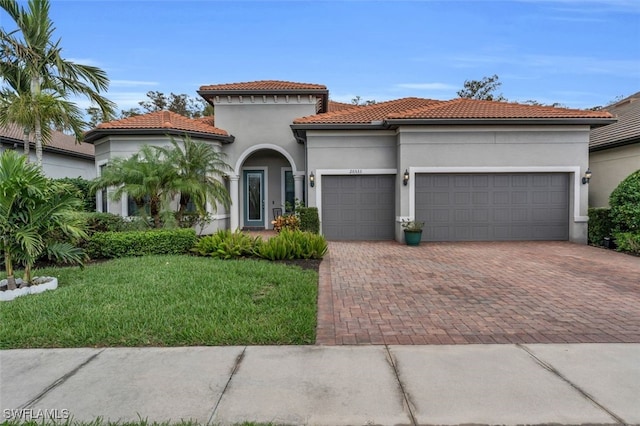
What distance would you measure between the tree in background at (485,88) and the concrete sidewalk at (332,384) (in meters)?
29.5

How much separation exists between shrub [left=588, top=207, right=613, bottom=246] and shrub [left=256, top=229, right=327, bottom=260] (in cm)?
893

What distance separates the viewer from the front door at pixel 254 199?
619 inches

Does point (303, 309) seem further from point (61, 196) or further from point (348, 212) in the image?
point (348, 212)

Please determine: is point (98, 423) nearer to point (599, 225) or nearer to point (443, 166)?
point (443, 166)

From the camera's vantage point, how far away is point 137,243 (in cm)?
889

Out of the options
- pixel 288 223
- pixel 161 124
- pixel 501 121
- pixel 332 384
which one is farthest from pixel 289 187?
pixel 332 384

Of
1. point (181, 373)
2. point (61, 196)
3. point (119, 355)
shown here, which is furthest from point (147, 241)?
point (181, 373)

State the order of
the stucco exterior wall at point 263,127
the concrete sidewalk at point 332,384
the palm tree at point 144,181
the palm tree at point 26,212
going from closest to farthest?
the concrete sidewalk at point 332,384 < the palm tree at point 26,212 < the palm tree at point 144,181 < the stucco exterior wall at point 263,127

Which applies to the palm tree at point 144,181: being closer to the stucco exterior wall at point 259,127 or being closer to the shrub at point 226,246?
the shrub at point 226,246

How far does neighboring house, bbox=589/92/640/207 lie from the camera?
11.5 metres

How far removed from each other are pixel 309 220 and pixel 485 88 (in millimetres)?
24860

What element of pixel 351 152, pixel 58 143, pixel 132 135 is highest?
pixel 58 143

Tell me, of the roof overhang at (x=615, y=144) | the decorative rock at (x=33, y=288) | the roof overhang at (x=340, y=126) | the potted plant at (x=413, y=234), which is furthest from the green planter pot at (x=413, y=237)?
the decorative rock at (x=33, y=288)

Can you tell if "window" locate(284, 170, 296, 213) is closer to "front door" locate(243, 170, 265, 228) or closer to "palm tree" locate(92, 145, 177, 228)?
"front door" locate(243, 170, 265, 228)
